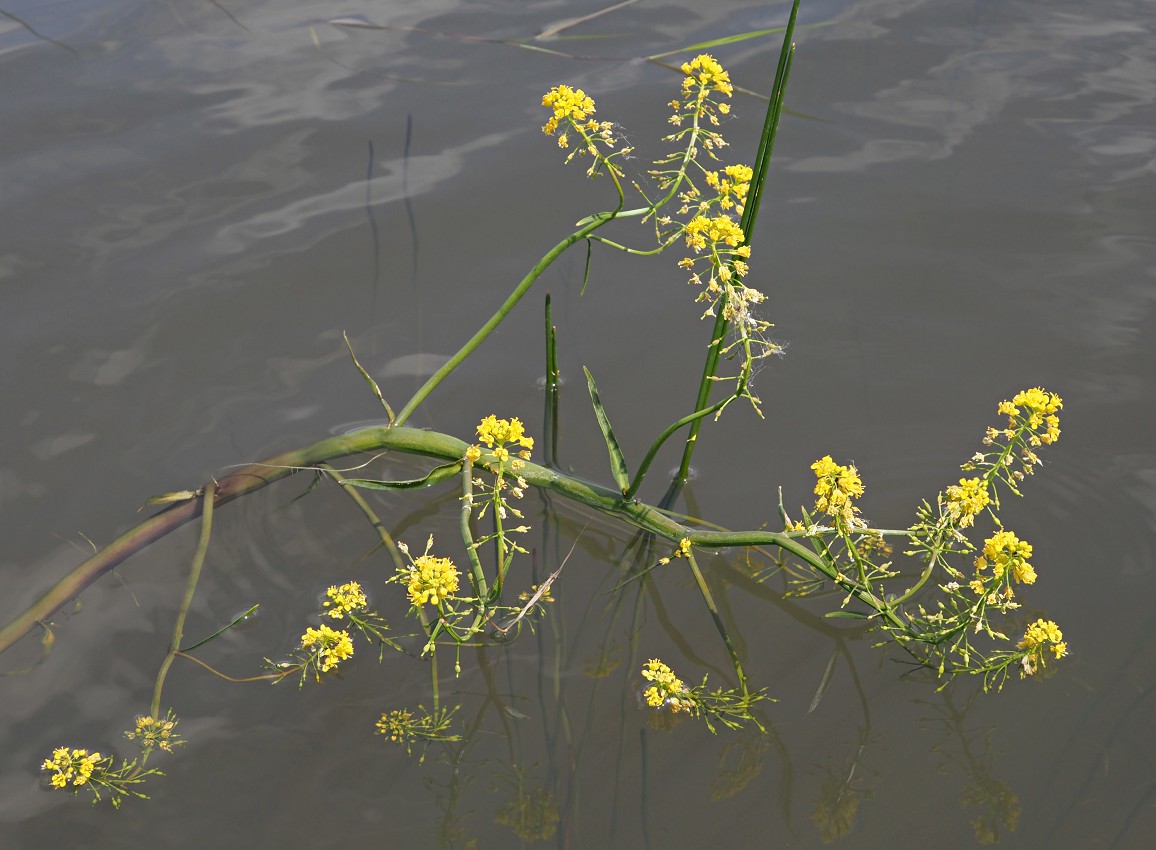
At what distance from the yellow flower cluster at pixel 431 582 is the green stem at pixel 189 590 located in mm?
885

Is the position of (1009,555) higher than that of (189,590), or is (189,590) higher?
(1009,555)

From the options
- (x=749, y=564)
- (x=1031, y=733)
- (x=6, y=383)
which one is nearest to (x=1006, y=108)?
(x=749, y=564)

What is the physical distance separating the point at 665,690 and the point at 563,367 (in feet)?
4.18

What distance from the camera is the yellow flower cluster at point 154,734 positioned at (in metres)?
2.71

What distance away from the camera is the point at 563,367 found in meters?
3.59

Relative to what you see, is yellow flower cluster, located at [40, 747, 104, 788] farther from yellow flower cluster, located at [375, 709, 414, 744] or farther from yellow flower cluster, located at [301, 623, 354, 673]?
yellow flower cluster, located at [375, 709, 414, 744]

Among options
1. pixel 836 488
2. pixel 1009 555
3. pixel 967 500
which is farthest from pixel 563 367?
pixel 1009 555

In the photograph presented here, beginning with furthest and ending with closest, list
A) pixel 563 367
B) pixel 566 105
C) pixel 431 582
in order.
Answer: pixel 563 367
pixel 566 105
pixel 431 582

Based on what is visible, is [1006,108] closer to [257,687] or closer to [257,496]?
[257,496]

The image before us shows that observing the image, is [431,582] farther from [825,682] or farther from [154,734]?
[825,682]

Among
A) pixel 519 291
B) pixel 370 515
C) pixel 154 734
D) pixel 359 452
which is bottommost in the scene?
pixel 154 734

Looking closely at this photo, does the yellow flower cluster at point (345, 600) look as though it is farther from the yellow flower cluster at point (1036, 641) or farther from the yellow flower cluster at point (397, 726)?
the yellow flower cluster at point (1036, 641)

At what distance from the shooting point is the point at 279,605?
3.01 meters

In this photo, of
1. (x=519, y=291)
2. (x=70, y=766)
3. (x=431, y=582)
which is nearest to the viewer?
(x=431, y=582)
